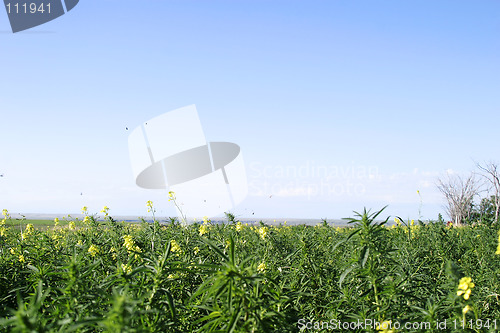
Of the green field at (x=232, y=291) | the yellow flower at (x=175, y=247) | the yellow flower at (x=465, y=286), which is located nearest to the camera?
the green field at (x=232, y=291)

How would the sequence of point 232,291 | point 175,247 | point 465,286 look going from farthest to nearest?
point 175,247, point 465,286, point 232,291

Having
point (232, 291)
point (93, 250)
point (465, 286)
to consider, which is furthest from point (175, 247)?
point (465, 286)

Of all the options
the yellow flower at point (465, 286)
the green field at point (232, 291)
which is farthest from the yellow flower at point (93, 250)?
the yellow flower at point (465, 286)

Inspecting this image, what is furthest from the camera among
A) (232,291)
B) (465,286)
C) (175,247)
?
(175,247)

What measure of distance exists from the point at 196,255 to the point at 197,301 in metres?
0.85

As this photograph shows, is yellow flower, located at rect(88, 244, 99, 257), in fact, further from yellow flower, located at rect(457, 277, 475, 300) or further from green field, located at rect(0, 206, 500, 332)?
yellow flower, located at rect(457, 277, 475, 300)

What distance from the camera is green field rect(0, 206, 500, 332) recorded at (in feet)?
6.25

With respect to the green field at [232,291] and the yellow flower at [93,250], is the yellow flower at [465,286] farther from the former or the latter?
the yellow flower at [93,250]

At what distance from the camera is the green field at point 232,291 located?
191 centimetres

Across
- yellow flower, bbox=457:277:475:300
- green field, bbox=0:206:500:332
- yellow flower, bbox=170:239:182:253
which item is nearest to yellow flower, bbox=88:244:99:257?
green field, bbox=0:206:500:332

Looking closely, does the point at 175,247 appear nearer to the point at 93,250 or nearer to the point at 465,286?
the point at 93,250

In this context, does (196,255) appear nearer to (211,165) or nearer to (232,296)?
(232,296)

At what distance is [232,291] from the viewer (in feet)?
6.14

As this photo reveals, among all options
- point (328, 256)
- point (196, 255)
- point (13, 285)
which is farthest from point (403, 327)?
point (13, 285)
